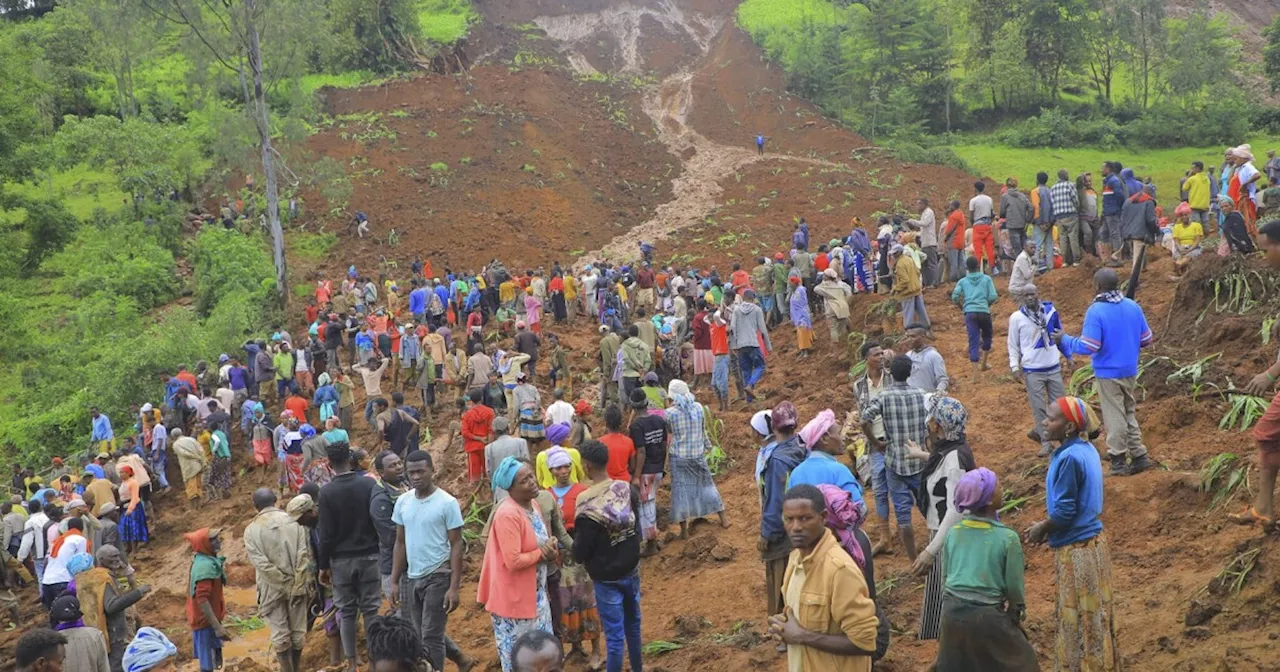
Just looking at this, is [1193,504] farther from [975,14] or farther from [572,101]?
[975,14]

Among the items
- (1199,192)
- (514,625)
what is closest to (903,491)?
(514,625)

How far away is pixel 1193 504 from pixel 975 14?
47095mm

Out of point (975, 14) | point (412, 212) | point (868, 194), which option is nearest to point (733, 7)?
point (975, 14)

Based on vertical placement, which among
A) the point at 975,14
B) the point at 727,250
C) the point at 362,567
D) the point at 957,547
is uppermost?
the point at 975,14

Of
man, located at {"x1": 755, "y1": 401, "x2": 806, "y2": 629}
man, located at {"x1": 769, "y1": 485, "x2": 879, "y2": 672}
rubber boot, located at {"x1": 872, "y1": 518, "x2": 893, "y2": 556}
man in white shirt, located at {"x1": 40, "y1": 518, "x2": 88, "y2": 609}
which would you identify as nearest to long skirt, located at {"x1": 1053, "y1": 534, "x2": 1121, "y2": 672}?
man, located at {"x1": 769, "y1": 485, "x2": 879, "y2": 672}

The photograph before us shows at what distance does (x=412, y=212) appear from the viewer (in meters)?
33.4

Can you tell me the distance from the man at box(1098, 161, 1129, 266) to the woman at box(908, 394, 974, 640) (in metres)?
9.52

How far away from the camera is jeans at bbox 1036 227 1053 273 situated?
16109 millimetres

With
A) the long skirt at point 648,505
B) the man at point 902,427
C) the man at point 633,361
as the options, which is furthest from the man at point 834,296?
the man at point 902,427

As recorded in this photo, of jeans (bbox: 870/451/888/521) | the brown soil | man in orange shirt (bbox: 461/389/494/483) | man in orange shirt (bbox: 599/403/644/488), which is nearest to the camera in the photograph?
the brown soil

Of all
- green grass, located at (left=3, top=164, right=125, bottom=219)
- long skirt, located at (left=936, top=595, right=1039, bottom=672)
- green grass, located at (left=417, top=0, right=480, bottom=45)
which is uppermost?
green grass, located at (left=417, top=0, right=480, bottom=45)

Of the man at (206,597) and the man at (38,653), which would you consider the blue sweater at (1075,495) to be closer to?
the man at (38,653)

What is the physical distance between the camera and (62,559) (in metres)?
9.45

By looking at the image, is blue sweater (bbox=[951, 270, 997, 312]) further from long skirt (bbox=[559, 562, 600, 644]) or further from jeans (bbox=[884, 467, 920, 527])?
long skirt (bbox=[559, 562, 600, 644])
